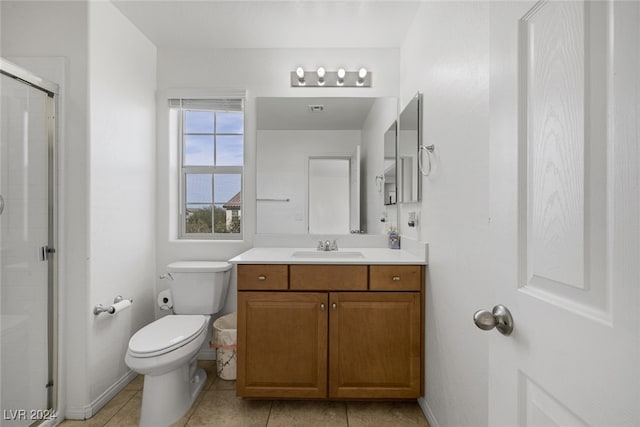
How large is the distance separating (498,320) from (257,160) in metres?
2.10

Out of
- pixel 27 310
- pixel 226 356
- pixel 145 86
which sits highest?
pixel 145 86

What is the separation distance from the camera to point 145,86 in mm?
2391

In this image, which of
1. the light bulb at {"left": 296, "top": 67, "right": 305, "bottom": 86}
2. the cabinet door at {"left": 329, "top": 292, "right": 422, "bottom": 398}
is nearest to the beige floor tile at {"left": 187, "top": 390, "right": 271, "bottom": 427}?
the cabinet door at {"left": 329, "top": 292, "right": 422, "bottom": 398}

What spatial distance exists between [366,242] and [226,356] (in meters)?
1.28

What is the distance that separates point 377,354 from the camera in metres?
1.80

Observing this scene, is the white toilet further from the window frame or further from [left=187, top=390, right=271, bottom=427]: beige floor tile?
the window frame

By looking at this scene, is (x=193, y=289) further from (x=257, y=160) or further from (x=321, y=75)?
(x=321, y=75)

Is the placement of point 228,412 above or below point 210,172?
below

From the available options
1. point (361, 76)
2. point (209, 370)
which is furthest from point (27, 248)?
point (361, 76)

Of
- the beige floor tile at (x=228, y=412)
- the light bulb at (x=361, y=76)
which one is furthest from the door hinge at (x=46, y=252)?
the light bulb at (x=361, y=76)

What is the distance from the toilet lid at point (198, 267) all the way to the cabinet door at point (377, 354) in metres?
0.94

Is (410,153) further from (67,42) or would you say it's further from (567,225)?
(67,42)

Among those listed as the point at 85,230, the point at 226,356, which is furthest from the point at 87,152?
the point at 226,356

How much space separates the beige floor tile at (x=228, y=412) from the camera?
5.81ft
